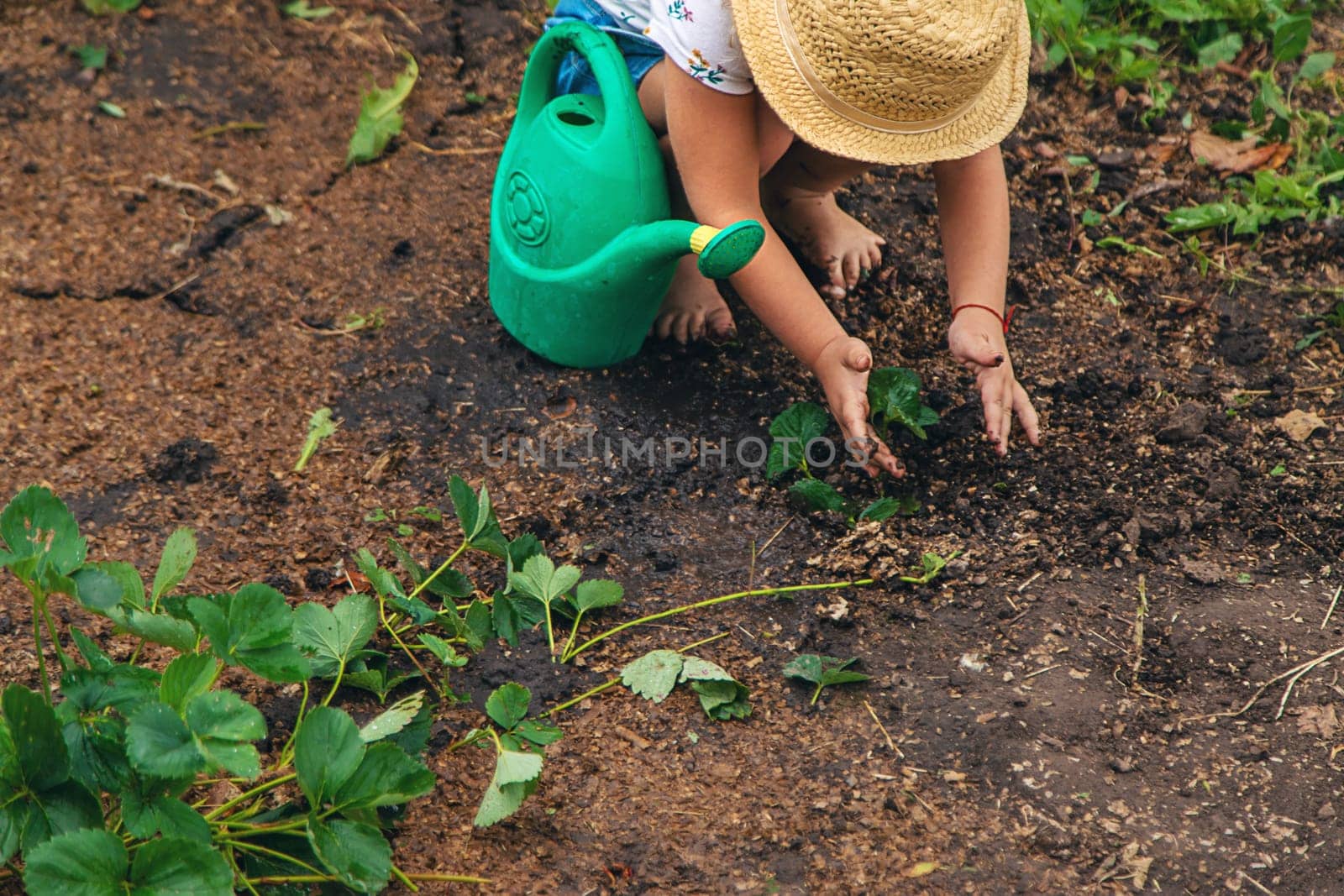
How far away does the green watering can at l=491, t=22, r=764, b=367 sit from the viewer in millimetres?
1780

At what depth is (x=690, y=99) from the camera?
1.70 m

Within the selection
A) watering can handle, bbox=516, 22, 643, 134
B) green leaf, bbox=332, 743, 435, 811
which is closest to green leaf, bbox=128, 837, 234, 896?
green leaf, bbox=332, 743, 435, 811

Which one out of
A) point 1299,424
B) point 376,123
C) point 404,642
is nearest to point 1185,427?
point 1299,424

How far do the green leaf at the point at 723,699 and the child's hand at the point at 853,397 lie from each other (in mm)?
413

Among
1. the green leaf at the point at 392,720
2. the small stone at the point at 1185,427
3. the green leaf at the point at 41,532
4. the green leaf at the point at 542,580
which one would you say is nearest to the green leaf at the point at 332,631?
the green leaf at the point at 392,720

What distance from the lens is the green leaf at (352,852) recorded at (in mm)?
1070

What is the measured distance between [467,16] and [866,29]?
151 centimetres

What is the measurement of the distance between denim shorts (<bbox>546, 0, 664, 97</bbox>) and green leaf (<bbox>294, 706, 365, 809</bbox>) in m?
1.17

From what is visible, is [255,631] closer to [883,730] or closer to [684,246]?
[883,730]

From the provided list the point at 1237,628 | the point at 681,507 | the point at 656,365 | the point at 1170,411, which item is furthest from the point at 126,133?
the point at 1237,628

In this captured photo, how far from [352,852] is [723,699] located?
485 millimetres

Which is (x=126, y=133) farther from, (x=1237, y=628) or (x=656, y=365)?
(x=1237, y=628)

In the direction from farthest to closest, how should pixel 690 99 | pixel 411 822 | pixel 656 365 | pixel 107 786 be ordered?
pixel 656 365, pixel 690 99, pixel 411 822, pixel 107 786

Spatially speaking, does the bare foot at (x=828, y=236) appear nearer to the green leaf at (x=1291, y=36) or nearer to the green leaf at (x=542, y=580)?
the green leaf at (x=542, y=580)
